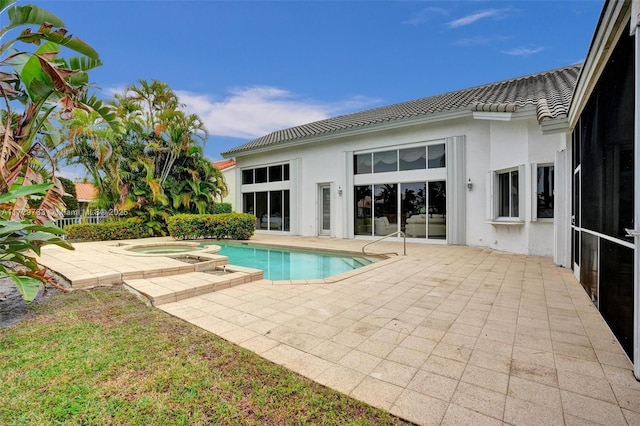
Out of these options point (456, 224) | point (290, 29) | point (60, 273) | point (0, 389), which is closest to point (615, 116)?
point (0, 389)

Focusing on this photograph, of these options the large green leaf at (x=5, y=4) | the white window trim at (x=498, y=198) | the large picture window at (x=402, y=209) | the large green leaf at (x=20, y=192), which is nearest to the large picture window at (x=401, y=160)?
the large picture window at (x=402, y=209)

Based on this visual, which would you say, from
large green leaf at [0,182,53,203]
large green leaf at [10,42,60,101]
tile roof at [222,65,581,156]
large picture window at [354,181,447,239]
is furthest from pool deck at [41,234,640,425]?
large picture window at [354,181,447,239]

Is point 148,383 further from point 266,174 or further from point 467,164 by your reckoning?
point 266,174

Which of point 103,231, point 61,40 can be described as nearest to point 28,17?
point 61,40

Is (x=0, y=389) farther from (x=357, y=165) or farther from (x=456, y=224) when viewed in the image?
(x=357, y=165)

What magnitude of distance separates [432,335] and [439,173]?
32.5 feet

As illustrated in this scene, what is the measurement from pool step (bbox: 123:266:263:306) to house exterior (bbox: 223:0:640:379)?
5.51m

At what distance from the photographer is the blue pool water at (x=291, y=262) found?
28.4 ft

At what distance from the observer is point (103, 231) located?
13930 millimetres

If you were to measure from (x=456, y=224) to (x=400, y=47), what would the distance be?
11.6m

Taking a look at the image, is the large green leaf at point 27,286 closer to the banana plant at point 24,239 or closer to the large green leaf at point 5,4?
the banana plant at point 24,239

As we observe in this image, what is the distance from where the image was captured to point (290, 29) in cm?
1605

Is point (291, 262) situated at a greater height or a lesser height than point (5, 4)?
lesser

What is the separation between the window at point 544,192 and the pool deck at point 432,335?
2.84 meters
